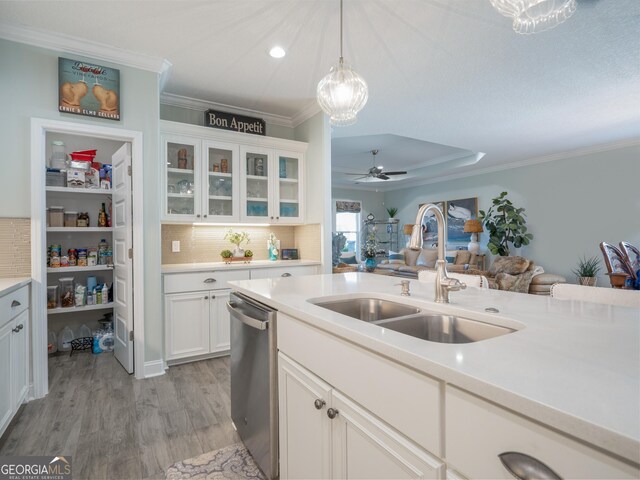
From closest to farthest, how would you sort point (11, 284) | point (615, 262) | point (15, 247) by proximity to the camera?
point (11, 284)
point (15, 247)
point (615, 262)

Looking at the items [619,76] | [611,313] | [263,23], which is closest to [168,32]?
[263,23]

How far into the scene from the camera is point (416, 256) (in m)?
8.10

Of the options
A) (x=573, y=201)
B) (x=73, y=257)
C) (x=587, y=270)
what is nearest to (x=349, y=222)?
(x=573, y=201)

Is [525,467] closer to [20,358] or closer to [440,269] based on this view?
[440,269]

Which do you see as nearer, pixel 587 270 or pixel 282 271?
pixel 282 271

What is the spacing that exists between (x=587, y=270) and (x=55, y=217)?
755 centimetres

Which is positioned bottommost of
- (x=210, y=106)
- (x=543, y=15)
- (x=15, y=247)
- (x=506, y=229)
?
(x=15, y=247)

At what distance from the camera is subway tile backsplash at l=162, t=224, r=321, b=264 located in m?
3.66

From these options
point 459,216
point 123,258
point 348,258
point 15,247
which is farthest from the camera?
point 348,258

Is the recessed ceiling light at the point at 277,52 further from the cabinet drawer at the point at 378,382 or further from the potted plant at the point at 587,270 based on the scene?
the potted plant at the point at 587,270

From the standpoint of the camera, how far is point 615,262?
452 centimetres

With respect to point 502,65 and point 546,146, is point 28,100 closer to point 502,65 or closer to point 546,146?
point 502,65

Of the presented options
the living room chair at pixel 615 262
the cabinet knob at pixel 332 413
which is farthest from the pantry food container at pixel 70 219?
the living room chair at pixel 615 262

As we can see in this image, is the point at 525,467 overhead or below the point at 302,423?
overhead
